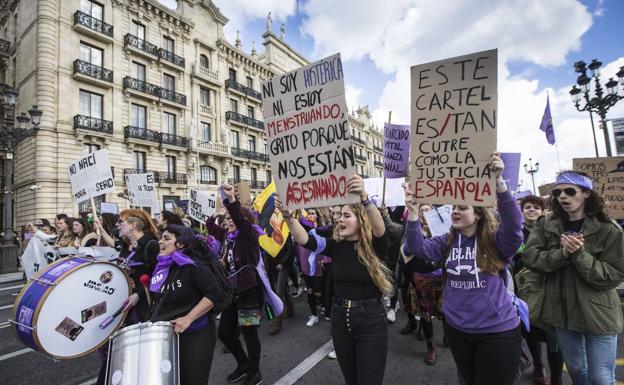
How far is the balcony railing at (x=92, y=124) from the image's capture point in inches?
742

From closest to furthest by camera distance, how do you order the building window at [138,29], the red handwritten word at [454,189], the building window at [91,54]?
the red handwritten word at [454,189], the building window at [91,54], the building window at [138,29]

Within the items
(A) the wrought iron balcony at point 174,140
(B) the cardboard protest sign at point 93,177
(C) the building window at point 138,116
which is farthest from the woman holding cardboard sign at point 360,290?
(A) the wrought iron balcony at point 174,140

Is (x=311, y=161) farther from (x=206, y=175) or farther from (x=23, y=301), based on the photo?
(x=206, y=175)

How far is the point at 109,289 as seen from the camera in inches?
112

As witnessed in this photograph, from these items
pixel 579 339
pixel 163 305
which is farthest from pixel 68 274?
pixel 579 339

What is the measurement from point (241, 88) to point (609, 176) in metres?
29.2

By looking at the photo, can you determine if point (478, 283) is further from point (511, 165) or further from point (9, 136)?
point (9, 136)

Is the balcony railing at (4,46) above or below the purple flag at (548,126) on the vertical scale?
above

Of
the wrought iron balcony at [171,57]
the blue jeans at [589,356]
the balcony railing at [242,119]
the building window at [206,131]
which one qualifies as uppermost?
the wrought iron balcony at [171,57]

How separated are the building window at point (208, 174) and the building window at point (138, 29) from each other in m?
10.2

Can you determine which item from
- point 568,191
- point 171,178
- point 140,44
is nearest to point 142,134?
point 171,178

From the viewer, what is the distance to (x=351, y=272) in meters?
2.36

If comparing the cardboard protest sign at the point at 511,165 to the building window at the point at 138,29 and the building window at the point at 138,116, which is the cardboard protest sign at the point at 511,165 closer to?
the building window at the point at 138,116

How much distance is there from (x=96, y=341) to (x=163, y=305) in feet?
2.75
